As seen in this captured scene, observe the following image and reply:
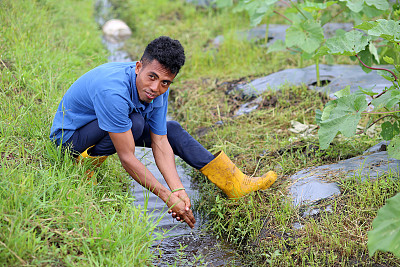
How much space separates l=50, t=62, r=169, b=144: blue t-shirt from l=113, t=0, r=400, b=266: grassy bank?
836 mm

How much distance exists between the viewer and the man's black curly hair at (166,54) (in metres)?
2.51

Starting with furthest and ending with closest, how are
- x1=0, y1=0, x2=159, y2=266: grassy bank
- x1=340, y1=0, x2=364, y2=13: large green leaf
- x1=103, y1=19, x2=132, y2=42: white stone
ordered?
x1=103, y1=19, x2=132, y2=42: white stone < x1=340, y1=0, x2=364, y2=13: large green leaf < x1=0, y1=0, x2=159, y2=266: grassy bank

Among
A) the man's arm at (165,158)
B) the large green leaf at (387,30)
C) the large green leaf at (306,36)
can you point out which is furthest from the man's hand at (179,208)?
the large green leaf at (306,36)

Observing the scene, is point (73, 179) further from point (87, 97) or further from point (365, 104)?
point (365, 104)

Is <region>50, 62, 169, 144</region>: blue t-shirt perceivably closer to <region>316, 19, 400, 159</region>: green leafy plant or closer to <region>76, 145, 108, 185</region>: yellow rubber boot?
<region>76, 145, 108, 185</region>: yellow rubber boot

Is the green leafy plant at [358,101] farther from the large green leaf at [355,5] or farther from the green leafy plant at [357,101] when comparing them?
the large green leaf at [355,5]

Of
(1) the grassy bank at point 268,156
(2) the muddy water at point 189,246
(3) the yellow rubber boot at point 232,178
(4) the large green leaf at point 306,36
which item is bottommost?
(2) the muddy water at point 189,246

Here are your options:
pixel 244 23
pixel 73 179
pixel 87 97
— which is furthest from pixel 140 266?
pixel 244 23

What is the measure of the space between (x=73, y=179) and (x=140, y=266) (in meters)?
0.75

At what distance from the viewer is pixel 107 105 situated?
2.52 meters

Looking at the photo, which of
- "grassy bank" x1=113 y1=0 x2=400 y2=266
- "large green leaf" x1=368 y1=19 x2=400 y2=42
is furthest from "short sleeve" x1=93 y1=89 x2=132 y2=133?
"large green leaf" x1=368 y1=19 x2=400 y2=42

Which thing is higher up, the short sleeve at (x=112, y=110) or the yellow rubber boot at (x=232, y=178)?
the short sleeve at (x=112, y=110)

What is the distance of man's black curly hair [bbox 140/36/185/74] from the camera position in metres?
2.51

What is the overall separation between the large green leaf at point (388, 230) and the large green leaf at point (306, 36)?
2244 millimetres
